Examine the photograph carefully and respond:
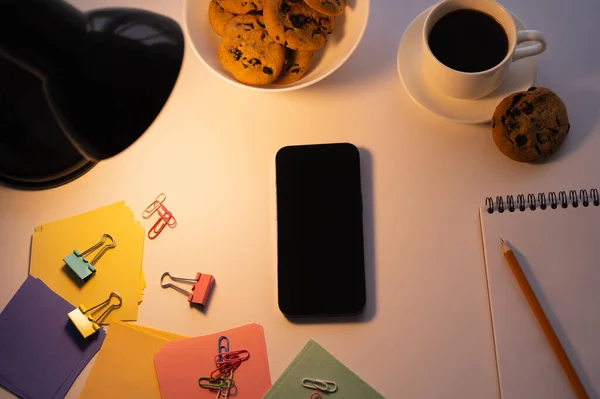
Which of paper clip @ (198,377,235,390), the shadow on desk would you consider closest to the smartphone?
the shadow on desk

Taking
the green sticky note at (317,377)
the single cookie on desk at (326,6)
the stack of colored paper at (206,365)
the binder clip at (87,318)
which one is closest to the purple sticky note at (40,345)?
the binder clip at (87,318)

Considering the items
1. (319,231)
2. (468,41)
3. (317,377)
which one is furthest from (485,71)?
(317,377)

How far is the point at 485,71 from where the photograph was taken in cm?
84

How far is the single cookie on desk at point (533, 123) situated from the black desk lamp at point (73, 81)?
49cm

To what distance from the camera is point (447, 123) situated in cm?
96

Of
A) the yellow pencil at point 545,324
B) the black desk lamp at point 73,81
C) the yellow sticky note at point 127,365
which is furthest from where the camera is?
the yellow sticky note at point 127,365

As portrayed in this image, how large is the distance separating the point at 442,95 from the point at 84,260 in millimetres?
624

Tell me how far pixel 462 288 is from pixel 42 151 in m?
0.60

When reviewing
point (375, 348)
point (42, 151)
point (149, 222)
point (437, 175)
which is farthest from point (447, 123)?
point (42, 151)

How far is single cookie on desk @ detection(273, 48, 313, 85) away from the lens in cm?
93

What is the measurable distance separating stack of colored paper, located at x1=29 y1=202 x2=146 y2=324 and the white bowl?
0.28 metres

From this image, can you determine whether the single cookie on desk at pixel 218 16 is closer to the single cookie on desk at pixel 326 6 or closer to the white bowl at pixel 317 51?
the white bowl at pixel 317 51

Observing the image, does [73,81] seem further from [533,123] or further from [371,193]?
[533,123]

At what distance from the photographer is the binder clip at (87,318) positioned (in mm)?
940
